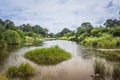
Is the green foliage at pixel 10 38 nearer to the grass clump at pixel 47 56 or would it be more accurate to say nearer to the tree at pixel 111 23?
the grass clump at pixel 47 56

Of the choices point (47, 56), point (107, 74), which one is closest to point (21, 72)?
point (107, 74)

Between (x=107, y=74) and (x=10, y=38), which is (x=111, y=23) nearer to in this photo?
(x=10, y=38)

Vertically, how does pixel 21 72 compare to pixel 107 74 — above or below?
above

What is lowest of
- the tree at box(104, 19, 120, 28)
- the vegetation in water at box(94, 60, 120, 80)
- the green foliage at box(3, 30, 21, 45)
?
the vegetation in water at box(94, 60, 120, 80)

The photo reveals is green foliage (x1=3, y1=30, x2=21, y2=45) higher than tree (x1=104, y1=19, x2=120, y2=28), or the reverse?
tree (x1=104, y1=19, x2=120, y2=28)

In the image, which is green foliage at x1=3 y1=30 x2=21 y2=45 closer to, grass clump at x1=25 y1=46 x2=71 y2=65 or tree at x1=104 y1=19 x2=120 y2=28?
grass clump at x1=25 y1=46 x2=71 y2=65

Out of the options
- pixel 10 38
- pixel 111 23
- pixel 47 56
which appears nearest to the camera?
pixel 47 56

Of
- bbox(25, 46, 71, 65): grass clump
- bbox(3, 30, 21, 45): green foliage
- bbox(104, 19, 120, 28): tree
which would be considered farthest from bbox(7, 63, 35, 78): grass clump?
bbox(104, 19, 120, 28): tree

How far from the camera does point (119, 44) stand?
37.8m

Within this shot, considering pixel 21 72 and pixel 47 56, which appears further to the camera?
pixel 47 56

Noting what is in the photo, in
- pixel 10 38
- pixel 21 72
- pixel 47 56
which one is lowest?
pixel 21 72

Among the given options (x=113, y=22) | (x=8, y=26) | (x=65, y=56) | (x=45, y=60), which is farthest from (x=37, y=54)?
(x=113, y=22)

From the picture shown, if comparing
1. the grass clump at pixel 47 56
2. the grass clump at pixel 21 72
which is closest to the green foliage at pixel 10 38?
the grass clump at pixel 47 56

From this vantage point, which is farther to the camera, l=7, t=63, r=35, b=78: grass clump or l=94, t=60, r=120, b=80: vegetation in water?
l=7, t=63, r=35, b=78: grass clump
